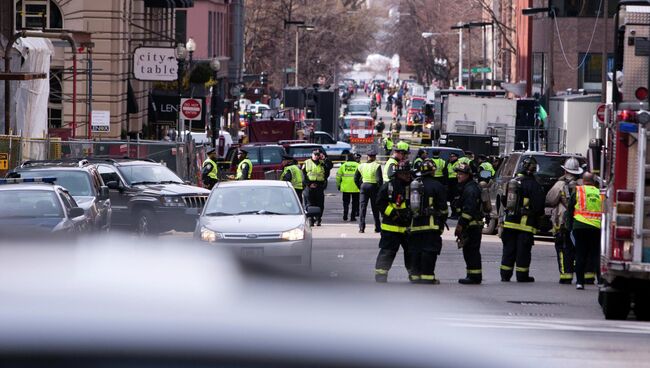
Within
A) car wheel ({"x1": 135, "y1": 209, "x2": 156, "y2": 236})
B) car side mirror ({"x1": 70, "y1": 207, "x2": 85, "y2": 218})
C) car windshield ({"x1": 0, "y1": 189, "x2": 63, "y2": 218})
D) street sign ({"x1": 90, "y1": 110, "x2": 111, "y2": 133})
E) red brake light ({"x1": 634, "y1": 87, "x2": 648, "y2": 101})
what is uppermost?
red brake light ({"x1": 634, "y1": 87, "x2": 648, "y2": 101})

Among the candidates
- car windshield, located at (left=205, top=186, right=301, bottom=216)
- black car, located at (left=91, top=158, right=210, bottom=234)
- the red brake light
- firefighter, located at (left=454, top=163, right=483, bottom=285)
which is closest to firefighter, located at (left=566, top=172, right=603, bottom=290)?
firefighter, located at (left=454, top=163, right=483, bottom=285)

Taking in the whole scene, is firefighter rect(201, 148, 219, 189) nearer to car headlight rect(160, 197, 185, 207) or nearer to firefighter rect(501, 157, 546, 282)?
car headlight rect(160, 197, 185, 207)

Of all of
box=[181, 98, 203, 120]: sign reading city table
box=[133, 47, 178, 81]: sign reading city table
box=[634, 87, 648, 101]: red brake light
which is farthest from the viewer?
box=[133, 47, 178, 81]: sign reading city table

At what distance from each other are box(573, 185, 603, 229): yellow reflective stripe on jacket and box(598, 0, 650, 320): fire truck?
3030 mm

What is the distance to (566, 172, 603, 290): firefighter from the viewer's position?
17703 millimetres

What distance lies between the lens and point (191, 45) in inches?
1753

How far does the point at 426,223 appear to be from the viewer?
58.5 ft

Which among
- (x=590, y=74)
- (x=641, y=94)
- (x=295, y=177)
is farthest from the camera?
(x=590, y=74)

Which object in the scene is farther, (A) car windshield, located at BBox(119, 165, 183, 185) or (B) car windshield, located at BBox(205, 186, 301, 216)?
(A) car windshield, located at BBox(119, 165, 183, 185)

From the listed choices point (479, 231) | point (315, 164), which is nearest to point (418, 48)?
point (315, 164)

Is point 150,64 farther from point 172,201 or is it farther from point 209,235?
point 209,235

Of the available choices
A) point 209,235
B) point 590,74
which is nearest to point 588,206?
point 209,235

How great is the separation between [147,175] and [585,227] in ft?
39.9

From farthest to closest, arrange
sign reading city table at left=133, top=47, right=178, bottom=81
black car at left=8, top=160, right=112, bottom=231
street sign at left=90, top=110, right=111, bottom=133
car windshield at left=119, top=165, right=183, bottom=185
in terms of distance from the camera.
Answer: sign reading city table at left=133, top=47, right=178, bottom=81, street sign at left=90, top=110, right=111, bottom=133, car windshield at left=119, top=165, right=183, bottom=185, black car at left=8, top=160, right=112, bottom=231
